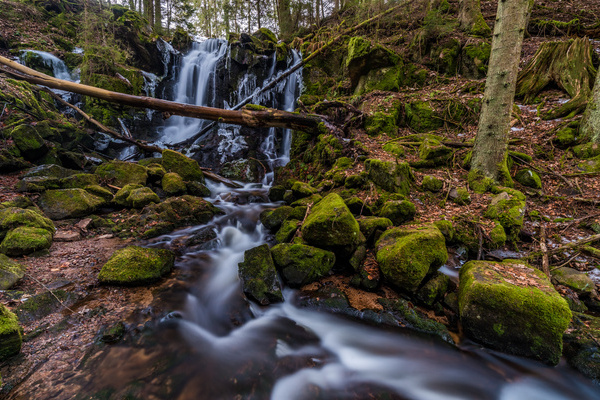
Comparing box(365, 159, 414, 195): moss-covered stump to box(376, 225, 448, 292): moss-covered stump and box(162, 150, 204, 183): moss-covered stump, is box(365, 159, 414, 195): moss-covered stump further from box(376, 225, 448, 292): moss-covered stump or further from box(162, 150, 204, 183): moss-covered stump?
box(162, 150, 204, 183): moss-covered stump

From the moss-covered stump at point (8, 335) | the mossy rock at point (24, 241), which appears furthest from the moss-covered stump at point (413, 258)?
the mossy rock at point (24, 241)

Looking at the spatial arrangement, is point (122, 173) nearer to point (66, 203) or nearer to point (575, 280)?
point (66, 203)

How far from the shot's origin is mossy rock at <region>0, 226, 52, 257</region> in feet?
11.8

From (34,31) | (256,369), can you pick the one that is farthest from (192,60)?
(256,369)

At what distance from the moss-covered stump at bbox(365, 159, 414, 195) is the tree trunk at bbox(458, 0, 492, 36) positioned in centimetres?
814

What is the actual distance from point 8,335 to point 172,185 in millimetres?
5102

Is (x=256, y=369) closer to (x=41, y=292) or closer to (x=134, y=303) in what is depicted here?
(x=134, y=303)

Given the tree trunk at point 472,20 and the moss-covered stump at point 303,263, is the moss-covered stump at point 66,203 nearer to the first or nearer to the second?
the moss-covered stump at point 303,263

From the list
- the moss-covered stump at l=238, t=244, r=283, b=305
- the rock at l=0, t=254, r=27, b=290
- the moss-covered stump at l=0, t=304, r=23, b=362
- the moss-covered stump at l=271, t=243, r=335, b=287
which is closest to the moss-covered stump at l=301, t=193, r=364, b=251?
the moss-covered stump at l=271, t=243, r=335, b=287

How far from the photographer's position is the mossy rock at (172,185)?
6.80m

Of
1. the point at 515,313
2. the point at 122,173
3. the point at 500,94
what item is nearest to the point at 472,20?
the point at 500,94

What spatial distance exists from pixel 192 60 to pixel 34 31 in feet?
24.7

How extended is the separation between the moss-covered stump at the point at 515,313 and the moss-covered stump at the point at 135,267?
4260 mm

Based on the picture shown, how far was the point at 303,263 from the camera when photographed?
3650 millimetres
